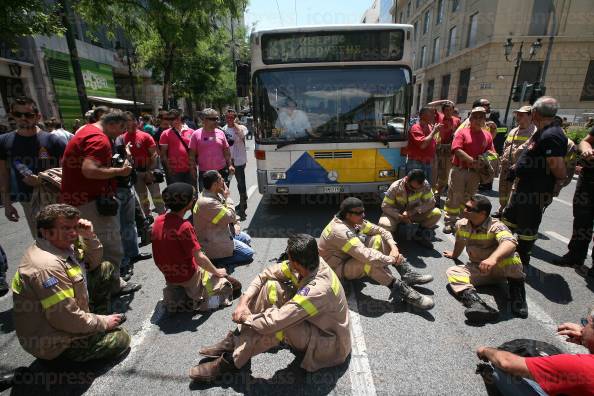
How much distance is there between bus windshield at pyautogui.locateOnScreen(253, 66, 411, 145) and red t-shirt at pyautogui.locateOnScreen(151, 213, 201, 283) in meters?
2.94

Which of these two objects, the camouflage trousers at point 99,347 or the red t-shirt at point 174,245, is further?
the red t-shirt at point 174,245

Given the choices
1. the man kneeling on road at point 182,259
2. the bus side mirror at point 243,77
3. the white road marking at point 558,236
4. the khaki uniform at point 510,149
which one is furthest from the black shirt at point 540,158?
the bus side mirror at point 243,77

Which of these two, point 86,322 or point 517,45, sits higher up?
point 517,45

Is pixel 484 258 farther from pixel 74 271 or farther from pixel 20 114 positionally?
pixel 20 114

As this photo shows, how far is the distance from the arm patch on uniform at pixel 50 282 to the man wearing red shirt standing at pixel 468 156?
522 centimetres

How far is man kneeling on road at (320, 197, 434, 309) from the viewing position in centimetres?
314

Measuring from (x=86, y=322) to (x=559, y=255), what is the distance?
574 centimetres

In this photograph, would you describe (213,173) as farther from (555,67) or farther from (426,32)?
(426,32)

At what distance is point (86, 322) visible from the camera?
7.36 feet

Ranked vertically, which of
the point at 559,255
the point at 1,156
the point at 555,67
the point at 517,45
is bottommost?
the point at 559,255

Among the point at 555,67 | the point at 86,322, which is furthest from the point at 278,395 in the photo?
the point at 555,67

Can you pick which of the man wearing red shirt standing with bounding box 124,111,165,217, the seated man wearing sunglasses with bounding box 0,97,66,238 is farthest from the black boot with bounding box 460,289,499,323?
the man wearing red shirt standing with bounding box 124,111,165,217

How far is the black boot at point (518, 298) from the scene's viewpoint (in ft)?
9.98

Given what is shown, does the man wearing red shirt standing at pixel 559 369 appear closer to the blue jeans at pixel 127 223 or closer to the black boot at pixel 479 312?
the black boot at pixel 479 312
